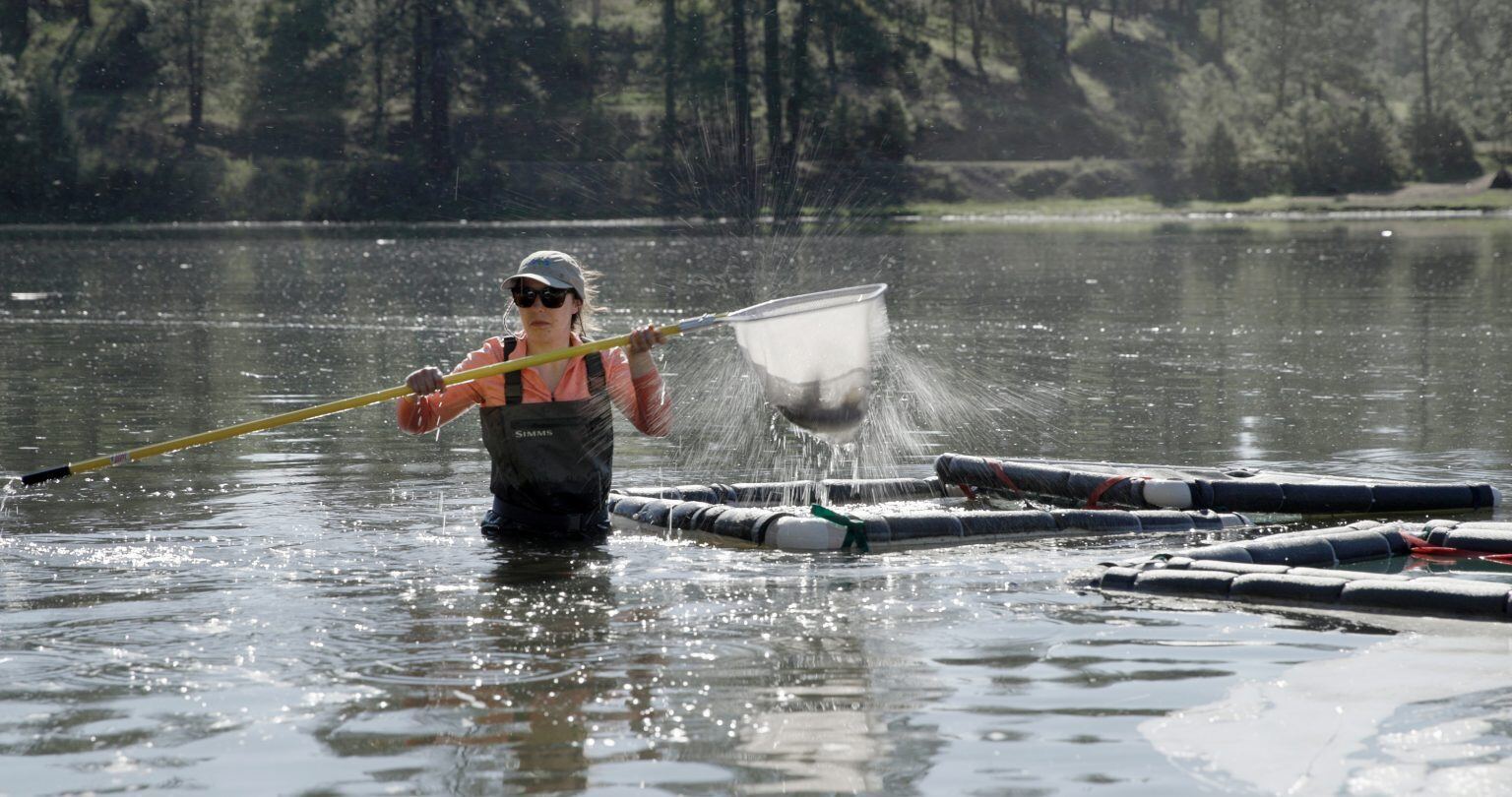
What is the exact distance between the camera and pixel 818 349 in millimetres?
10414

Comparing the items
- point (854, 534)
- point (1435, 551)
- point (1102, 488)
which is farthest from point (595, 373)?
point (1435, 551)

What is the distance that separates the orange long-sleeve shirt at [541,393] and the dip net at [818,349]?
2.28ft

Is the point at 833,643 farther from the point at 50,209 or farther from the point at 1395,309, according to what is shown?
the point at 50,209

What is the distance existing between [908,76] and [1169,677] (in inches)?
3831

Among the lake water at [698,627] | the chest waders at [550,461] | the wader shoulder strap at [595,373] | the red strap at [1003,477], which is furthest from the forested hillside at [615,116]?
the wader shoulder strap at [595,373]

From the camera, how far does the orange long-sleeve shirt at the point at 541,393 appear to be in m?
9.88

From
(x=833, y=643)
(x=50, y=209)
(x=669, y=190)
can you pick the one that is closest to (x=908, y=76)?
(x=669, y=190)

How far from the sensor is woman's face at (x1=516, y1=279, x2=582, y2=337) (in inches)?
383

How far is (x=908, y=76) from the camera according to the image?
10238 centimetres

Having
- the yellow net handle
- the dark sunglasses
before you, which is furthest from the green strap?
the dark sunglasses

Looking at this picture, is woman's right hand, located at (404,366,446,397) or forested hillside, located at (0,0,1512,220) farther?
forested hillside, located at (0,0,1512,220)

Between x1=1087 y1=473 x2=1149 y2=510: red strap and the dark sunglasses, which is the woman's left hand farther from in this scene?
x1=1087 y1=473 x2=1149 y2=510: red strap

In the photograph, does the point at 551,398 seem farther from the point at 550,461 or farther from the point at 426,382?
the point at 426,382

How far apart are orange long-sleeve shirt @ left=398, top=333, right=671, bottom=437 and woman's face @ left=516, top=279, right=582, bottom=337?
17 centimetres
